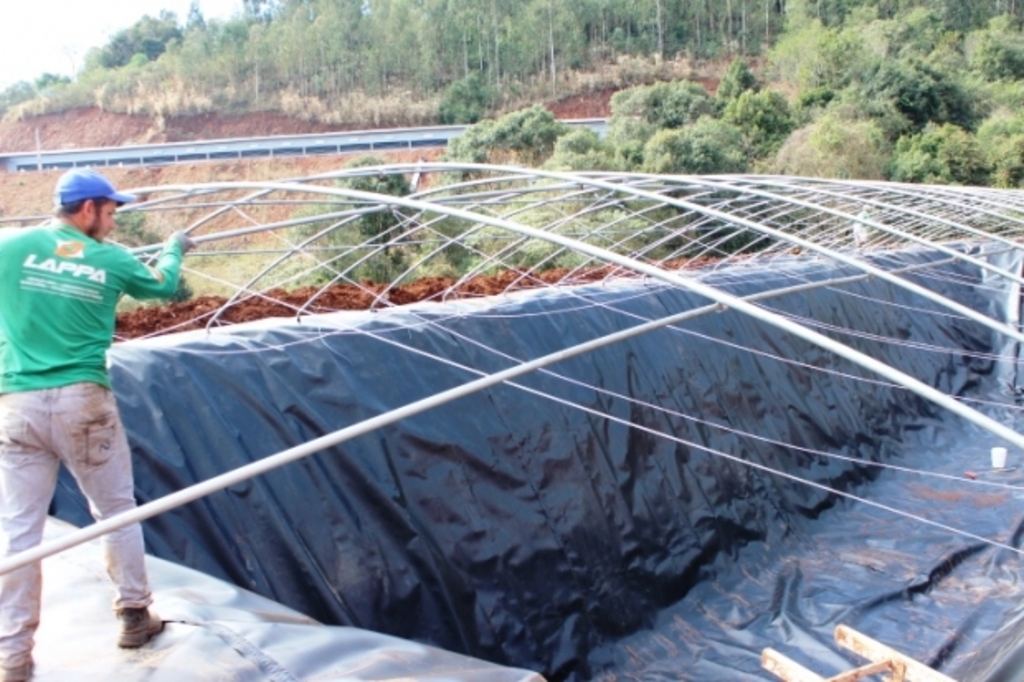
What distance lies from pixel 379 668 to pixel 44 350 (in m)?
1.63

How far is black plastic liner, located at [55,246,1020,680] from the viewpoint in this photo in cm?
525

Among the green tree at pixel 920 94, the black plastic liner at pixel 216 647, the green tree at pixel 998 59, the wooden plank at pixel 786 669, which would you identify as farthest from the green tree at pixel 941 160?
the black plastic liner at pixel 216 647

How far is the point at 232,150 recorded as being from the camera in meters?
34.8

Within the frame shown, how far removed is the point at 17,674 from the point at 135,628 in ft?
1.26

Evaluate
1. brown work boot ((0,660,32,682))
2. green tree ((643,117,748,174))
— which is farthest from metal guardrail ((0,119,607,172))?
brown work boot ((0,660,32,682))

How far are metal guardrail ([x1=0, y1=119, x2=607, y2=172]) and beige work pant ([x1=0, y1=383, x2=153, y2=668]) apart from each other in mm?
30179

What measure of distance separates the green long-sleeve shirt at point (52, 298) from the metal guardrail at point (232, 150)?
30069mm

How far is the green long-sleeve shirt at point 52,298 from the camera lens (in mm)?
3238

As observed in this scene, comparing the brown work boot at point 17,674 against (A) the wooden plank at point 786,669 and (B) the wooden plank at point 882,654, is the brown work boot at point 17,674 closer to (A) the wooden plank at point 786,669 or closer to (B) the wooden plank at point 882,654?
(A) the wooden plank at point 786,669

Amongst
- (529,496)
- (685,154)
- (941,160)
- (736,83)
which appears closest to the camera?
(529,496)

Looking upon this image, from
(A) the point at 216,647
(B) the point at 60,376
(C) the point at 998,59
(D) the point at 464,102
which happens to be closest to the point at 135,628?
(A) the point at 216,647

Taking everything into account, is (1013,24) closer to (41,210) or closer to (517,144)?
(517,144)

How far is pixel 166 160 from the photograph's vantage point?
117 ft

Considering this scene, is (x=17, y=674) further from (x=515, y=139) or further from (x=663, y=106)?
(x=663, y=106)
